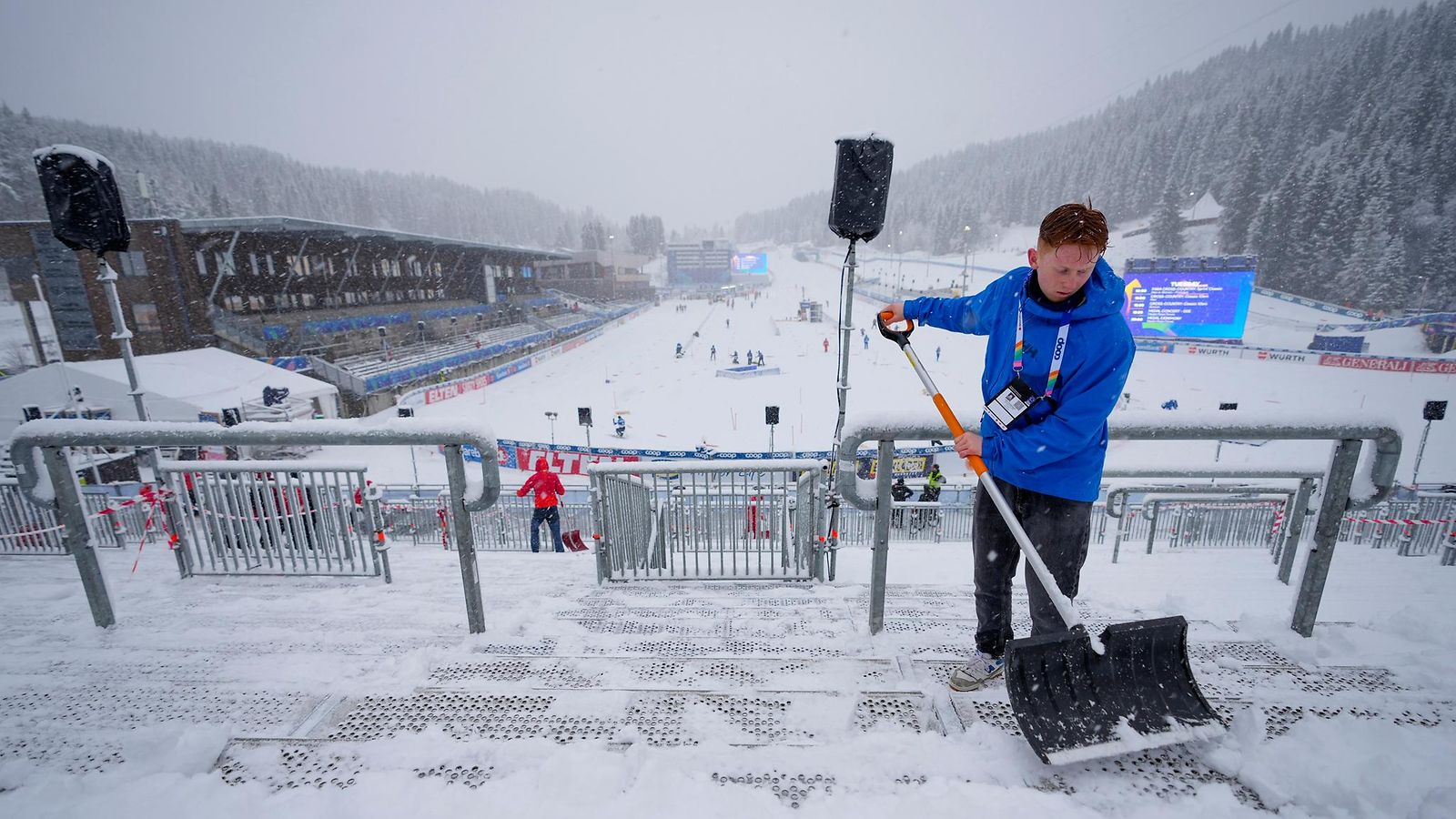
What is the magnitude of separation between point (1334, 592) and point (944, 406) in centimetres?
414

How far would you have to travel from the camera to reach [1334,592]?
3.97 m

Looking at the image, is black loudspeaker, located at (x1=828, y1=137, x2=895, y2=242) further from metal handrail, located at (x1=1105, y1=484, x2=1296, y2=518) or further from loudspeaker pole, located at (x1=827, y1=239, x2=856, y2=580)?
metal handrail, located at (x1=1105, y1=484, x2=1296, y2=518)

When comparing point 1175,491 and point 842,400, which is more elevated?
point 842,400

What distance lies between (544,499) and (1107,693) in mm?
8555

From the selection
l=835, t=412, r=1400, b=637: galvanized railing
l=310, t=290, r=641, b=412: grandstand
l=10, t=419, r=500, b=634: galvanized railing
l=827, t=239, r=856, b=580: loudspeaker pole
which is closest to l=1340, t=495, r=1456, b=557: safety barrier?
l=835, t=412, r=1400, b=637: galvanized railing

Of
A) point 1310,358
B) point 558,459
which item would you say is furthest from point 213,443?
point 1310,358

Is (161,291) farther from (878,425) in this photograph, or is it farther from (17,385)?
(878,425)

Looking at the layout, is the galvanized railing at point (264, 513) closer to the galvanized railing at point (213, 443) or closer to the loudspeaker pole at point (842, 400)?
the galvanized railing at point (213, 443)

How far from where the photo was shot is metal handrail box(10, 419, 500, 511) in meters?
2.56

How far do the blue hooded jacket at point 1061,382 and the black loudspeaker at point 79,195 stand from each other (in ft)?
22.6

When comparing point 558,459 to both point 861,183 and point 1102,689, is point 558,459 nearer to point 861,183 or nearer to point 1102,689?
point 861,183

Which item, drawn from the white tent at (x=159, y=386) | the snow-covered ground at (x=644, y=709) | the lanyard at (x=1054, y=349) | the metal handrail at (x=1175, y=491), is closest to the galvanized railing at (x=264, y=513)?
the snow-covered ground at (x=644, y=709)

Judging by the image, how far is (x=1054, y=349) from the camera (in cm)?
211

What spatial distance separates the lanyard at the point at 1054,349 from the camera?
6.82 feet
